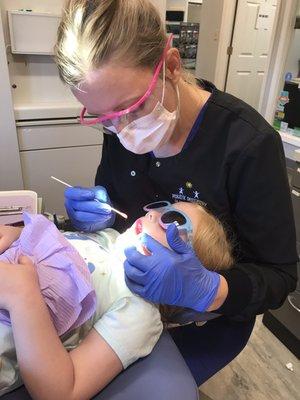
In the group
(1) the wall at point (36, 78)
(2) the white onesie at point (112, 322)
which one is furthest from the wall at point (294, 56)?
(2) the white onesie at point (112, 322)

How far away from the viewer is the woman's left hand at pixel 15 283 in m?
0.75

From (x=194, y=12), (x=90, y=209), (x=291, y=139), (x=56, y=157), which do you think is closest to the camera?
(x=90, y=209)

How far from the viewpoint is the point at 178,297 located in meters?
0.85

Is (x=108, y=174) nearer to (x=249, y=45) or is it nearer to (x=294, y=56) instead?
(x=294, y=56)

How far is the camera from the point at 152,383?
2.55ft

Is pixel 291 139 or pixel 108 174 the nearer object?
pixel 108 174

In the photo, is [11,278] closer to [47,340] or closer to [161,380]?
[47,340]

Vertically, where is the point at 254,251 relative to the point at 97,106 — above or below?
below

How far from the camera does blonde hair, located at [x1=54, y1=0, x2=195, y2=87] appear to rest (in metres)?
0.76

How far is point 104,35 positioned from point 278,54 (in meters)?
1.74

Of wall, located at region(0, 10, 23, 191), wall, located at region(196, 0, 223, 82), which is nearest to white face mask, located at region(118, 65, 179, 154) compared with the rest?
wall, located at region(0, 10, 23, 191)

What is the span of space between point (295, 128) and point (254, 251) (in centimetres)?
125

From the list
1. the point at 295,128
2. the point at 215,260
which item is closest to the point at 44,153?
the point at 295,128

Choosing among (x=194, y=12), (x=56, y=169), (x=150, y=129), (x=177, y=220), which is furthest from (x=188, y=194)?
(x=194, y=12)
